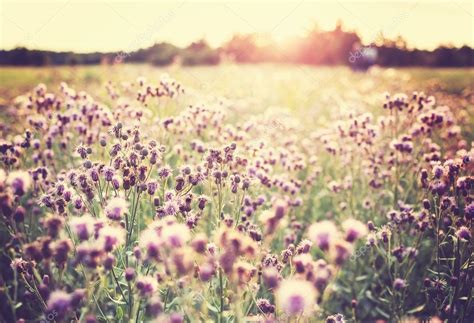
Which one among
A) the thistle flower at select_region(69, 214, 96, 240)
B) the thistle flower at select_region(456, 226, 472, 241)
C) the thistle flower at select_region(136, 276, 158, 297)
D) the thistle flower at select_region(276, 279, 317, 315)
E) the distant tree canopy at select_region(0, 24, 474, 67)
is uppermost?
the distant tree canopy at select_region(0, 24, 474, 67)

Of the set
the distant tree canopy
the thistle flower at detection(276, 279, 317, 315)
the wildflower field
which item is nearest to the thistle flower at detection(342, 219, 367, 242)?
the wildflower field

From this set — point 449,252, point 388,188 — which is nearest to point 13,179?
point 449,252

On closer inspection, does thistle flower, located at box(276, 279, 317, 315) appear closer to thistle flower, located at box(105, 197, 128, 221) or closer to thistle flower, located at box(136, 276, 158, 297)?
thistle flower, located at box(136, 276, 158, 297)

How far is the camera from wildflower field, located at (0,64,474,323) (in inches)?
75.0

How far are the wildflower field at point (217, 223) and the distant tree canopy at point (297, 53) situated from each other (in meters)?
13.8

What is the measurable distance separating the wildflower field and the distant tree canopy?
13804mm

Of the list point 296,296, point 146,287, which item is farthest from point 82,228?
point 296,296

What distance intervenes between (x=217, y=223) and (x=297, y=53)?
35229mm

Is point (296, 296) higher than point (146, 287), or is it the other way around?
point (296, 296)

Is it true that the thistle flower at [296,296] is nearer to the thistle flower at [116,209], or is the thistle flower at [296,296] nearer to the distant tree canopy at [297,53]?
the thistle flower at [116,209]

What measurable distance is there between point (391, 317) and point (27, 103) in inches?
166

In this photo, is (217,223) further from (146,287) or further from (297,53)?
(297,53)

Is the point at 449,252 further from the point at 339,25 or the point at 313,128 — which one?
the point at 339,25

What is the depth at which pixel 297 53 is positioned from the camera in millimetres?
36375
